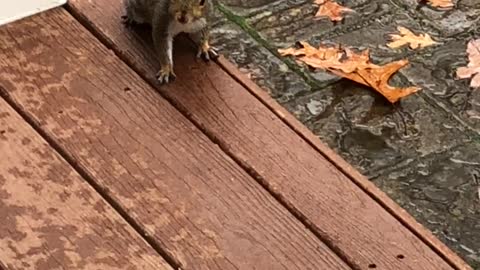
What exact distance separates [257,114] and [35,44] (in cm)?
60

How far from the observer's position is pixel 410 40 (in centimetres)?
326

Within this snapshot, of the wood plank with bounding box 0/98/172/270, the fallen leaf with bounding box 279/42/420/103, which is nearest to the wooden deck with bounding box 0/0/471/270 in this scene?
the wood plank with bounding box 0/98/172/270

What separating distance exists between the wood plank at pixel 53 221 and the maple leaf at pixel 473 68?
1.10 meters

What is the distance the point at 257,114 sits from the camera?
281 cm

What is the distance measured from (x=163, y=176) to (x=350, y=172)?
41cm

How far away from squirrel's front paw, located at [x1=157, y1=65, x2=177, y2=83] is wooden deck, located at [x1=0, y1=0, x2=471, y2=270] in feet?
0.06

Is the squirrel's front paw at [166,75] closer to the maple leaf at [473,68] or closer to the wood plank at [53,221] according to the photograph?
the wood plank at [53,221]

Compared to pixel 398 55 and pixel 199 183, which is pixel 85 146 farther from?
pixel 398 55

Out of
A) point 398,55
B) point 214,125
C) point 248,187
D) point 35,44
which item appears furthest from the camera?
point 398,55

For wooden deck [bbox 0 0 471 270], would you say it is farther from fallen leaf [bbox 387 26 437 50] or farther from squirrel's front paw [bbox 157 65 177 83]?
fallen leaf [bbox 387 26 437 50]

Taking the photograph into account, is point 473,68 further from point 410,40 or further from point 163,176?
point 163,176

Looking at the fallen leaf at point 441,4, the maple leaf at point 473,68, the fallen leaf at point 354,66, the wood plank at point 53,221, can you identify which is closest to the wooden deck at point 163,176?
the wood plank at point 53,221

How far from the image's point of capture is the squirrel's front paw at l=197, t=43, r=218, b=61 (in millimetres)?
3004

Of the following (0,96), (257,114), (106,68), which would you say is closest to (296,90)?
(257,114)
